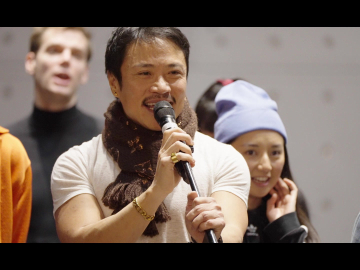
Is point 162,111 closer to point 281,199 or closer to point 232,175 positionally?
point 232,175

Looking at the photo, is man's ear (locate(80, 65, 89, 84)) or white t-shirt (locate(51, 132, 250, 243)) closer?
white t-shirt (locate(51, 132, 250, 243))

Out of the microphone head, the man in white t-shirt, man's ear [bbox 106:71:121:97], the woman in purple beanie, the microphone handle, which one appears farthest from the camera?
the woman in purple beanie

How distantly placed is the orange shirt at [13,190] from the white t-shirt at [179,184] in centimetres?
13

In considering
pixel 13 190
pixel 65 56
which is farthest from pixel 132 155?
pixel 65 56

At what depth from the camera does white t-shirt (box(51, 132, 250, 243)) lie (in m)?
1.83

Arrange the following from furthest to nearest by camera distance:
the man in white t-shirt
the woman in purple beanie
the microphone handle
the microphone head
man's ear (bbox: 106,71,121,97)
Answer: the woman in purple beanie
man's ear (bbox: 106,71,121,97)
the man in white t-shirt
the microphone head
the microphone handle

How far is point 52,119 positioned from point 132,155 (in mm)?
593

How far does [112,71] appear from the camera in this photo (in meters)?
1.91

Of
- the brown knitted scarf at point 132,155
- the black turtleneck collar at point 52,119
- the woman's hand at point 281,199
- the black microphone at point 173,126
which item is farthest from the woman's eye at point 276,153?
the black turtleneck collar at point 52,119

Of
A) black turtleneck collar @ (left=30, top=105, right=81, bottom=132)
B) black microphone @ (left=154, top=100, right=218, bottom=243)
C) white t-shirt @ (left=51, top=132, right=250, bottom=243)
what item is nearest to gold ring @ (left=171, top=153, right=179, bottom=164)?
black microphone @ (left=154, top=100, right=218, bottom=243)

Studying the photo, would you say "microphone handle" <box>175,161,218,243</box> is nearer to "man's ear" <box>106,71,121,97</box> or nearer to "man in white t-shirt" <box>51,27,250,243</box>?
"man in white t-shirt" <box>51,27,250,243</box>

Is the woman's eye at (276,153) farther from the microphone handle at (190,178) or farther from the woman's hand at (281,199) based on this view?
the microphone handle at (190,178)

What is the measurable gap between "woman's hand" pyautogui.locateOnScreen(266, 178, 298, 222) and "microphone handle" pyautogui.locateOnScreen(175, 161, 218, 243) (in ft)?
2.69
